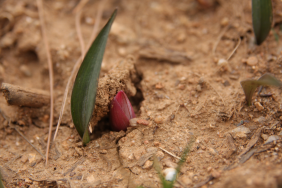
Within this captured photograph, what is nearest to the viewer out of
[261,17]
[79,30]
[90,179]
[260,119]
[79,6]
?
[90,179]

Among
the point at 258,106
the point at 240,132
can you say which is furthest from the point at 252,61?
the point at 240,132

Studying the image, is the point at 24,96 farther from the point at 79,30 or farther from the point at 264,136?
the point at 264,136

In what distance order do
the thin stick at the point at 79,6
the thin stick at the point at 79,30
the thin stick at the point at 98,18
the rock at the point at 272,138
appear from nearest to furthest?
the rock at the point at 272,138, the thin stick at the point at 79,30, the thin stick at the point at 98,18, the thin stick at the point at 79,6

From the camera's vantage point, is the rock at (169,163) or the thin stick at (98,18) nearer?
the rock at (169,163)

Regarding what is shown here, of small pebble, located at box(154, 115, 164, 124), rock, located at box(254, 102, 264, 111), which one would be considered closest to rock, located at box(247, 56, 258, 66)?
rock, located at box(254, 102, 264, 111)

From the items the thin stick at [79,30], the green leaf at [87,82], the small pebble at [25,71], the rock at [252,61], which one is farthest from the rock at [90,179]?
the rock at [252,61]

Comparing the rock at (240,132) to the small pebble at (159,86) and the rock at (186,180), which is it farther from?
the small pebble at (159,86)

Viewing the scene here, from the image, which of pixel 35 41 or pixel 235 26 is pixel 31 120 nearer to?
pixel 35 41
